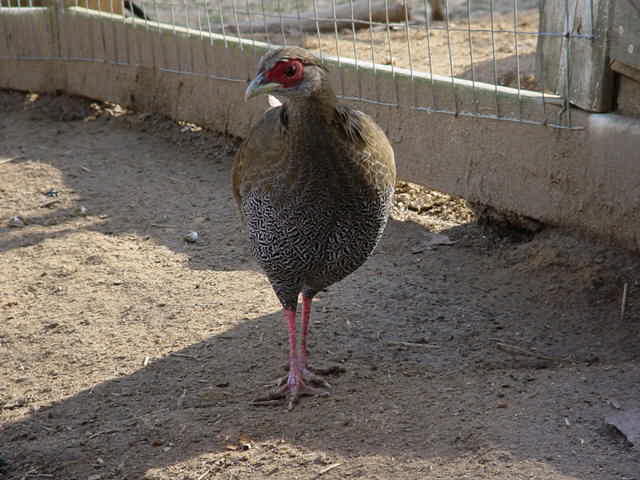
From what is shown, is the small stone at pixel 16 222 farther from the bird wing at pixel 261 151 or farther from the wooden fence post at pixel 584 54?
the wooden fence post at pixel 584 54

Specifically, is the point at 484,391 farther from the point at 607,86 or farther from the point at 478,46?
the point at 478,46

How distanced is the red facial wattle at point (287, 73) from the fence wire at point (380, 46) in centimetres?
168

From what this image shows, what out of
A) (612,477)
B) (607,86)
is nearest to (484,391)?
(612,477)

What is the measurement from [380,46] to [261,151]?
431 centimetres

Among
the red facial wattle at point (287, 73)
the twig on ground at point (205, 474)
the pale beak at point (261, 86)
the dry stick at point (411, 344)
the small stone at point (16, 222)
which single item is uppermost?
the red facial wattle at point (287, 73)

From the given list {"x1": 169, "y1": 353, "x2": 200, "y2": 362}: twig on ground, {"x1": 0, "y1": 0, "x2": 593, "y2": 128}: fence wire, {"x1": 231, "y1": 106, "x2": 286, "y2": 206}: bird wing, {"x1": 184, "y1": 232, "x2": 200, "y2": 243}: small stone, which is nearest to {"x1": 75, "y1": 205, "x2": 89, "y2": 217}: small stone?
{"x1": 184, "y1": 232, "x2": 200, "y2": 243}: small stone

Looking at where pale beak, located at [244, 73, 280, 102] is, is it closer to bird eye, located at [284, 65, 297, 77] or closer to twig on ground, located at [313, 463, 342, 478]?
bird eye, located at [284, 65, 297, 77]

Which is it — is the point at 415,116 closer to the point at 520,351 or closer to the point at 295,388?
the point at 520,351

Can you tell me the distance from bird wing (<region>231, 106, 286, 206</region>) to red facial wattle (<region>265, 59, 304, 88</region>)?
8.2 inches

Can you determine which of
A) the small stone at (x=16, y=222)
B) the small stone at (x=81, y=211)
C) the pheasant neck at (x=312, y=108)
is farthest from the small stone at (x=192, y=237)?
the pheasant neck at (x=312, y=108)

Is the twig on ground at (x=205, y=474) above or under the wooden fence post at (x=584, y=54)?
under

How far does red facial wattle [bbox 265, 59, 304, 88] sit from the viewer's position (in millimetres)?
3322

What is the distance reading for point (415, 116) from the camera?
5430 millimetres

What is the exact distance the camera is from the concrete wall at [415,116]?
14.9 feet
